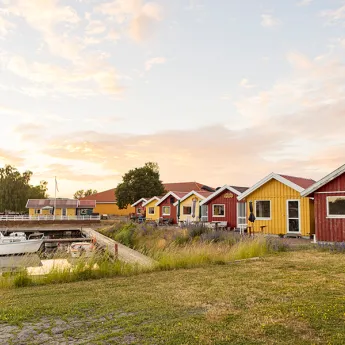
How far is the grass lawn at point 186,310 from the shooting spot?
4605 millimetres

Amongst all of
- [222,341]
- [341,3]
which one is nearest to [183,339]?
[222,341]

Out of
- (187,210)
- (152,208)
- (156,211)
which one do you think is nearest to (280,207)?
(187,210)

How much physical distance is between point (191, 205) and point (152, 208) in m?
9.92

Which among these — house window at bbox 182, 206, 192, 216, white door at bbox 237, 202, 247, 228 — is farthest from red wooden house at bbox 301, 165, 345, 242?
house window at bbox 182, 206, 192, 216

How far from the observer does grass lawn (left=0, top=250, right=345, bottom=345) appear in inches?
181

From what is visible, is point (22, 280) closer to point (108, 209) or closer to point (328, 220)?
point (328, 220)

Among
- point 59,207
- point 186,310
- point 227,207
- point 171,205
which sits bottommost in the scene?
point 186,310

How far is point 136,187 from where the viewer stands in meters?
58.8

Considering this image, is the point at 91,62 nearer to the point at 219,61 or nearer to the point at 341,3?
the point at 219,61

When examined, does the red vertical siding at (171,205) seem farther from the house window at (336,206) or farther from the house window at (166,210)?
the house window at (336,206)

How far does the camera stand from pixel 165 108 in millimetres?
18734

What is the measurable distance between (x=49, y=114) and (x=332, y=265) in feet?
52.9

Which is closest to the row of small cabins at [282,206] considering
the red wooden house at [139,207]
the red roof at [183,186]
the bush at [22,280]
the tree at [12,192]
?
the red wooden house at [139,207]

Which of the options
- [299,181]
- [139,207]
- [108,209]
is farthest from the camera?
[108,209]
